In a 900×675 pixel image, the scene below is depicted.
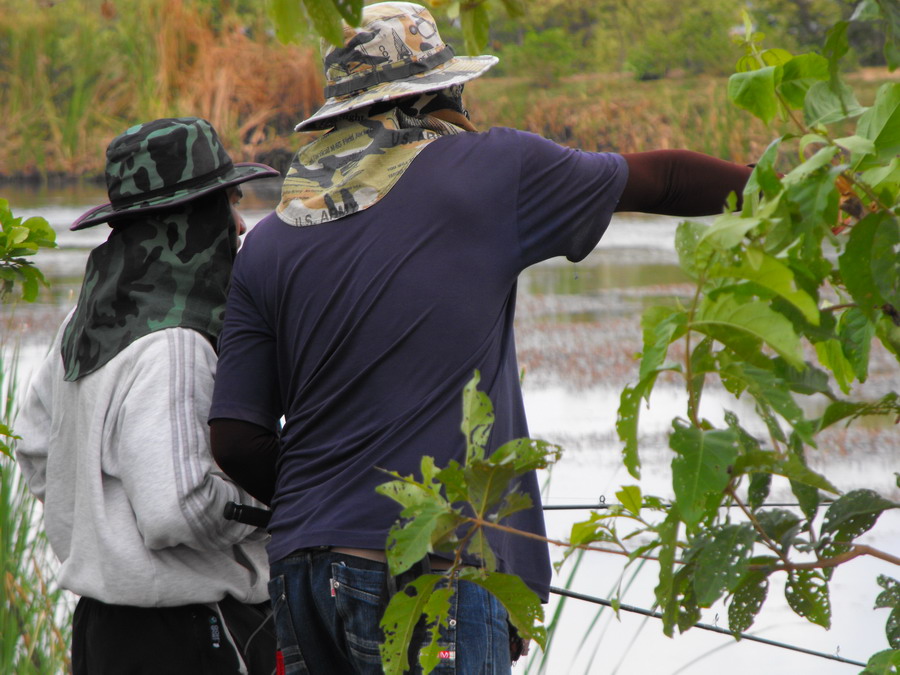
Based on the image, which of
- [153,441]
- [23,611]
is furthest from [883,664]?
[23,611]

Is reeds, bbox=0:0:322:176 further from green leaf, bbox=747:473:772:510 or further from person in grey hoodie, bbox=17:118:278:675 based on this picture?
green leaf, bbox=747:473:772:510

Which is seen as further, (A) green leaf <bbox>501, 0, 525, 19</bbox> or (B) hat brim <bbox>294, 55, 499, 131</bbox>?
(B) hat brim <bbox>294, 55, 499, 131</bbox>

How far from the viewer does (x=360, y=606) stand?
1548mm

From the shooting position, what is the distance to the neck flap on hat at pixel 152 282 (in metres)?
1.86

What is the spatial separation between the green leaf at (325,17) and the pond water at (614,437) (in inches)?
21.8

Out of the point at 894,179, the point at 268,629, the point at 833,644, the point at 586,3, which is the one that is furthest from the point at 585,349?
the point at 586,3

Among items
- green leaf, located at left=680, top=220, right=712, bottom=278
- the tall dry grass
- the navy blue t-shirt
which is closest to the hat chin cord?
the navy blue t-shirt

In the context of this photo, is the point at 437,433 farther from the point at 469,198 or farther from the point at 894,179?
the point at 894,179

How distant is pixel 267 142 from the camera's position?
1120cm

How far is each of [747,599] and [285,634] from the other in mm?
885

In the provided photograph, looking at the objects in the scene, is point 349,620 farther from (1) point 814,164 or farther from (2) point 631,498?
(1) point 814,164

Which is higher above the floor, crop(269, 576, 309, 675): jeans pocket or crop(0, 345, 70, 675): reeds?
crop(269, 576, 309, 675): jeans pocket

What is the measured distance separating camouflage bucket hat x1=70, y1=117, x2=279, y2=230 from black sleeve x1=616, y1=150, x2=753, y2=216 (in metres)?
0.70

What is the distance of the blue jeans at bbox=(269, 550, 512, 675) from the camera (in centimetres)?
152
